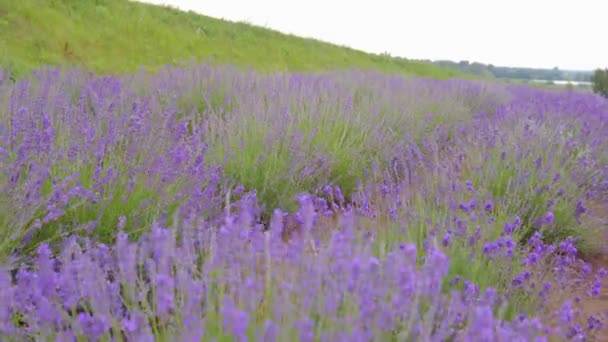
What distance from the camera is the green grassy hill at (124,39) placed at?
777 centimetres

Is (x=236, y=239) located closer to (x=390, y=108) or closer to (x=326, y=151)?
(x=326, y=151)

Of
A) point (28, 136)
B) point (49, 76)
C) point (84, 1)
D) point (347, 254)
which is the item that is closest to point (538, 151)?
point (347, 254)

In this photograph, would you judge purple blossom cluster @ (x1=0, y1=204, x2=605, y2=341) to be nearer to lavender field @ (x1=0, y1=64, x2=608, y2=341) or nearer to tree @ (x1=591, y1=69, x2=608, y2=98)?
lavender field @ (x1=0, y1=64, x2=608, y2=341)

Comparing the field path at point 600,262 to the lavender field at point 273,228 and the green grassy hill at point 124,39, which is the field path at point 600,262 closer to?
the lavender field at point 273,228

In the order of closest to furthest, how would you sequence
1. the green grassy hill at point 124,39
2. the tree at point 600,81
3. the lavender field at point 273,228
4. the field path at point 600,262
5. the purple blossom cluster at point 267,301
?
the purple blossom cluster at point 267,301
the lavender field at point 273,228
the field path at point 600,262
the green grassy hill at point 124,39
the tree at point 600,81

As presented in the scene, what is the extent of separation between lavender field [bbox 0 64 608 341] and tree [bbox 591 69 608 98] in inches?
564

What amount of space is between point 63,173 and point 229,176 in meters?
1.06

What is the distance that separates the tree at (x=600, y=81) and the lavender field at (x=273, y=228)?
14.3 m

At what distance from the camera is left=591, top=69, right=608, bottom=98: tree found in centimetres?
1779

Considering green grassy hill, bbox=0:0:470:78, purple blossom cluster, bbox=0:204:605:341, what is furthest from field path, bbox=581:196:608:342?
green grassy hill, bbox=0:0:470:78

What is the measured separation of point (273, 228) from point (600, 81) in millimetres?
19972

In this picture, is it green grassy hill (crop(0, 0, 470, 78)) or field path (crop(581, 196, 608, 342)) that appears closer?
field path (crop(581, 196, 608, 342))

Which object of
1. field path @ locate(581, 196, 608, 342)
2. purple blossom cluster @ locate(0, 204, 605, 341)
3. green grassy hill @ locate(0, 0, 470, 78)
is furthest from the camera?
green grassy hill @ locate(0, 0, 470, 78)

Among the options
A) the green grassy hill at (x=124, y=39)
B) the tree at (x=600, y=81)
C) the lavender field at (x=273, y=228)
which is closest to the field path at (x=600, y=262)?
the lavender field at (x=273, y=228)
